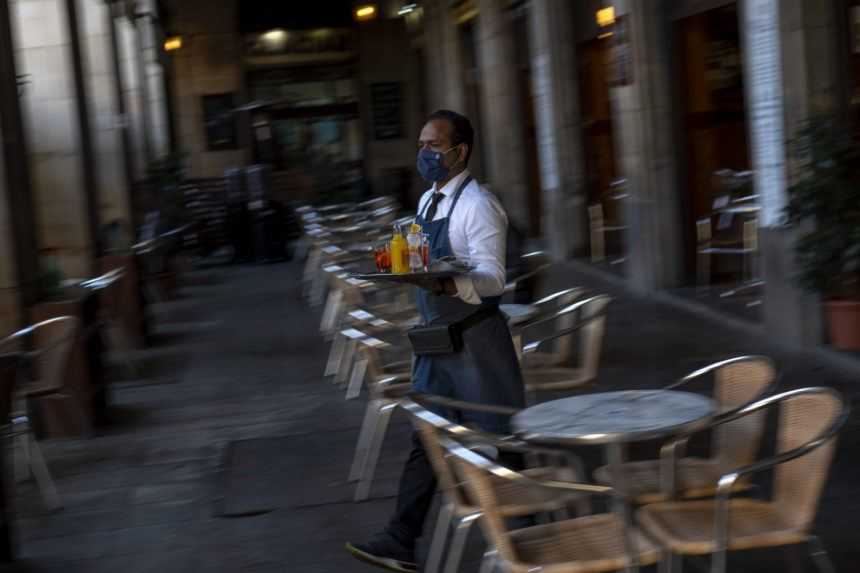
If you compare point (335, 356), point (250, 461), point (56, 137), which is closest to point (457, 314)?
point (250, 461)

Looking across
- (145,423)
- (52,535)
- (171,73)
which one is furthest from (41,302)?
(171,73)

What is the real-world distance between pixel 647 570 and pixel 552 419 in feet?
2.79

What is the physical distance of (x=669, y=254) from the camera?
426 inches

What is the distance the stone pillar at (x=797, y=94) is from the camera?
25.3ft

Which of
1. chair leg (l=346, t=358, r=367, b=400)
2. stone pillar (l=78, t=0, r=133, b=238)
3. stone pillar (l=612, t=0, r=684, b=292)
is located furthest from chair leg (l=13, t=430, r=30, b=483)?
stone pillar (l=78, t=0, r=133, b=238)

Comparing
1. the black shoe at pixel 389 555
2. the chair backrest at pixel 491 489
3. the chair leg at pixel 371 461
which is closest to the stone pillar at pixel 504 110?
the chair leg at pixel 371 461

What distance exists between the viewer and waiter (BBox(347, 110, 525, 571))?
422 centimetres

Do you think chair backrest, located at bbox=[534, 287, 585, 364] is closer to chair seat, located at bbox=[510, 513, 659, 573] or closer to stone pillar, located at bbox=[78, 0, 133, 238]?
chair seat, located at bbox=[510, 513, 659, 573]

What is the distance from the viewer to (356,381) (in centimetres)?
816

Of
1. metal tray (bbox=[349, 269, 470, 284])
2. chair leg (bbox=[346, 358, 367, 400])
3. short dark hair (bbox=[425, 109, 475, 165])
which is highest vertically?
short dark hair (bbox=[425, 109, 475, 165])

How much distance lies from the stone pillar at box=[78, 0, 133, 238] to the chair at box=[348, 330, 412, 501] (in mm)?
7672

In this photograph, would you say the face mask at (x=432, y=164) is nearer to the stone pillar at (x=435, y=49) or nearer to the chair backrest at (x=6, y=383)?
the chair backrest at (x=6, y=383)

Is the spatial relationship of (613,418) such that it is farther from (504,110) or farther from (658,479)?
(504,110)

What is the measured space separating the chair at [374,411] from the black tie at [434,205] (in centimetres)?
142
